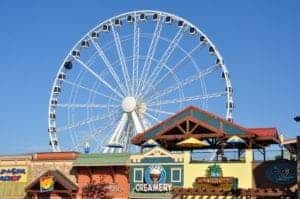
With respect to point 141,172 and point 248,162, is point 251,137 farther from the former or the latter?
point 141,172

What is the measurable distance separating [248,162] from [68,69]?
26.6m

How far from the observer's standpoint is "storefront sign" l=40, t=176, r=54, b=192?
6044 cm

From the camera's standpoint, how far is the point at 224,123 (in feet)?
187

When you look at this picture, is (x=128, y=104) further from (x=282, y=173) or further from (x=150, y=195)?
(x=282, y=173)

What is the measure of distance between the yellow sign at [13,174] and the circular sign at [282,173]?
23178 mm

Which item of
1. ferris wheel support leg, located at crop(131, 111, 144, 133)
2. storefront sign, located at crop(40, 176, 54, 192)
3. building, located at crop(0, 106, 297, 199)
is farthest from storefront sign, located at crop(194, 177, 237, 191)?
storefront sign, located at crop(40, 176, 54, 192)

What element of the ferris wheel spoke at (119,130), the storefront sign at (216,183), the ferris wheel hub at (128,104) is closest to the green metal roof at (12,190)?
the ferris wheel spoke at (119,130)

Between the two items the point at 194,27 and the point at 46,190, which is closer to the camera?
the point at 46,190

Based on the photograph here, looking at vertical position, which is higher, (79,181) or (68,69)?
(68,69)

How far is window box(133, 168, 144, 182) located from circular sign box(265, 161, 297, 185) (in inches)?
429

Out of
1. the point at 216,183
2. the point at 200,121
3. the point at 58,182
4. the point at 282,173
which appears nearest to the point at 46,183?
the point at 58,182

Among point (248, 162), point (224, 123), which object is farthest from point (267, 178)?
point (224, 123)

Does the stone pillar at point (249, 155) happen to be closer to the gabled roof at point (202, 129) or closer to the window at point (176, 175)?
the gabled roof at point (202, 129)

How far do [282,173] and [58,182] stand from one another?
19.5 metres
